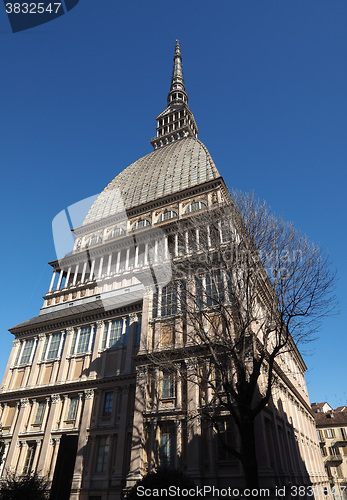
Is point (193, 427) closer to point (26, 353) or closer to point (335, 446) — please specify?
point (26, 353)

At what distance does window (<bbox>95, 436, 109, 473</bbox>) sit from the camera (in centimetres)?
2533

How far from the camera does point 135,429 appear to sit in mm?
22406

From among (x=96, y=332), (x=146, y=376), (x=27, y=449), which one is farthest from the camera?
(x=96, y=332)

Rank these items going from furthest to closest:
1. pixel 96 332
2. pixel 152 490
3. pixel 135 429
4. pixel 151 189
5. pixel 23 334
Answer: pixel 151 189, pixel 23 334, pixel 96 332, pixel 135 429, pixel 152 490

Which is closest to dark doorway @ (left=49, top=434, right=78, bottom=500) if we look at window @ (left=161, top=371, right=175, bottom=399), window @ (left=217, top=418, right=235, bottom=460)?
window @ (left=161, top=371, right=175, bottom=399)

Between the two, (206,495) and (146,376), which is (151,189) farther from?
(206,495)

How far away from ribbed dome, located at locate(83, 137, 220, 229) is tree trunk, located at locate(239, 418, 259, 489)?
116 feet

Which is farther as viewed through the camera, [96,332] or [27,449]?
[96,332]

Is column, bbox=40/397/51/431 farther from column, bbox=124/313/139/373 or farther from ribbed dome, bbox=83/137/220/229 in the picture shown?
ribbed dome, bbox=83/137/220/229

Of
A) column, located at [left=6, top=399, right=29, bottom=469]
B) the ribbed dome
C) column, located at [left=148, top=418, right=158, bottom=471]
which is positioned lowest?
column, located at [left=148, top=418, right=158, bottom=471]

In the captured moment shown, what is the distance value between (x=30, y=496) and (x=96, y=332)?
13967 mm

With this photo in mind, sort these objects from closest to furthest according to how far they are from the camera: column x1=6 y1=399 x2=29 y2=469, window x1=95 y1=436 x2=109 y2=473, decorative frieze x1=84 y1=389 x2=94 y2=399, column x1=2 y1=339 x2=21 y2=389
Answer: window x1=95 y1=436 x2=109 y2=473 < decorative frieze x1=84 y1=389 x2=94 y2=399 < column x1=6 y1=399 x2=29 y2=469 < column x1=2 y1=339 x2=21 y2=389

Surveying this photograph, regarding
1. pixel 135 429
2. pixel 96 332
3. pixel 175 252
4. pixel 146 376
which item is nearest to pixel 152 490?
pixel 135 429

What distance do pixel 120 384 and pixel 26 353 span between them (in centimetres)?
1362
